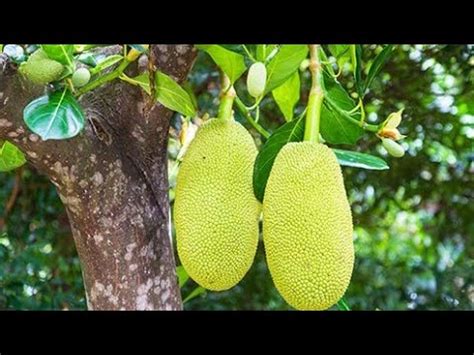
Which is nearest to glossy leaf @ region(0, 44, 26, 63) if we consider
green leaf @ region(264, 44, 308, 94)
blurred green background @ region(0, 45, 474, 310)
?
green leaf @ region(264, 44, 308, 94)

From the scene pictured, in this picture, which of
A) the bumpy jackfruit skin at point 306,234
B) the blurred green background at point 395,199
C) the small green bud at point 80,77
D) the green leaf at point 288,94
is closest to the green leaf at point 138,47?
the small green bud at point 80,77

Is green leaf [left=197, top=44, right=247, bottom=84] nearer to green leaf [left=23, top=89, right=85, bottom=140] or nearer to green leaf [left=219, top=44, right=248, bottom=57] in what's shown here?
green leaf [left=219, top=44, right=248, bottom=57]

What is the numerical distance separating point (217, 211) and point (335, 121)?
162mm

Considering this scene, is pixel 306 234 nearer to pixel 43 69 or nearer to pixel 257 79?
pixel 257 79

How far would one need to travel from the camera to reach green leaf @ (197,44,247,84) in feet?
2.27

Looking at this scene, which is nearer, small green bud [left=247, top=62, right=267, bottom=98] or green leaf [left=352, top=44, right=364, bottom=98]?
small green bud [left=247, top=62, right=267, bottom=98]

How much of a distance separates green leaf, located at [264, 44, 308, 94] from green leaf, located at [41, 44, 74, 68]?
17 centimetres

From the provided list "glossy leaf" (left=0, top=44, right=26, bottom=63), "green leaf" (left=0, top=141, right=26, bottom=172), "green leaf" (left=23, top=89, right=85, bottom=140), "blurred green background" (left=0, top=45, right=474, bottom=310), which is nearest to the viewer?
"green leaf" (left=23, top=89, right=85, bottom=140)

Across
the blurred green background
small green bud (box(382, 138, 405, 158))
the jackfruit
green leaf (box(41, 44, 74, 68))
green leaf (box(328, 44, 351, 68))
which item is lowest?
the blurred green background

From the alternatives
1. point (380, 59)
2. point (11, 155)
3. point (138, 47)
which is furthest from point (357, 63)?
point (11, 155)
